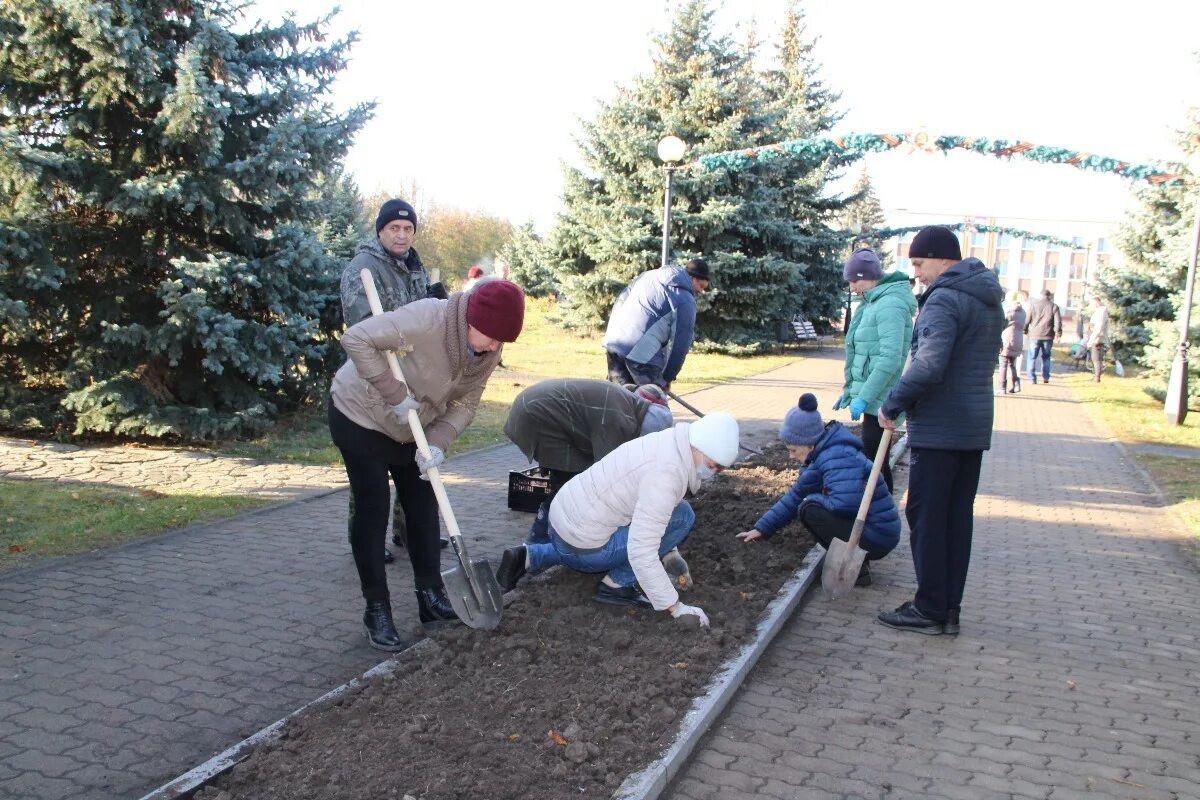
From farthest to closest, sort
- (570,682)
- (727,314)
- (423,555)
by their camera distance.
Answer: (727,314) → (423,555) → (570,682)

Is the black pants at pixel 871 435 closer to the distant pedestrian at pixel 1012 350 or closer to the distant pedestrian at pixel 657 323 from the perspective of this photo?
the distant pedestrian at pixel 657 323

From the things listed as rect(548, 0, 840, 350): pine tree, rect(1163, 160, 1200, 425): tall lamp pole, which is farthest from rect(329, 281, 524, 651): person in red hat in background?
rect(548, 0, 840, 350): pine tree

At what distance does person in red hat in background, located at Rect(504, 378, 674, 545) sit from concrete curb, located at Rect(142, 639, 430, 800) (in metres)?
1.83

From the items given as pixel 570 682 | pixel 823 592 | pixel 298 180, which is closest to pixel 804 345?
pixel 298 180

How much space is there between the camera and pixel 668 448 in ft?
13.8

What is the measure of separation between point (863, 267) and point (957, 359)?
6.37 ft

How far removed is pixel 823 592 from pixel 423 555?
2.38 m

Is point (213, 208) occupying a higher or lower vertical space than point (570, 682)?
higher

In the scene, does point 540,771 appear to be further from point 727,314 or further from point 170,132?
point 727,314

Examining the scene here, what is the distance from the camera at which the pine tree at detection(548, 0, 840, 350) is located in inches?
861

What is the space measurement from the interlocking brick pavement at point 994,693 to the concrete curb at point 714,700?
0.07m

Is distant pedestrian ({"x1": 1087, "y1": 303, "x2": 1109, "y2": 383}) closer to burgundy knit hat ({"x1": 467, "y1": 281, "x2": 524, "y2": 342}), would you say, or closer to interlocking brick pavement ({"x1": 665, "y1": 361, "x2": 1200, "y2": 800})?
interlocking brick pavement ({"x1": 665, "y1": 361, "x2": 1200, "y2": 800})

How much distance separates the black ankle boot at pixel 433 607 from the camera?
4.46 m

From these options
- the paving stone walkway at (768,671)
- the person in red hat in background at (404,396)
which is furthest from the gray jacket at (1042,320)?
the person in red hat in background at (404,396)
